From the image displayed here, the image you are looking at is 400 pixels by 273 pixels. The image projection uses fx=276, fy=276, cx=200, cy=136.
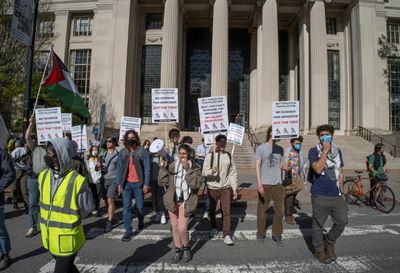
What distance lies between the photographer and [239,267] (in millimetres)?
4078

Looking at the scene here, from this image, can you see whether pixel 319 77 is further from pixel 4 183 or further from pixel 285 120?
pixel 4 183

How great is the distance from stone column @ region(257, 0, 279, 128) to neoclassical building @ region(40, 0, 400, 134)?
9 cm

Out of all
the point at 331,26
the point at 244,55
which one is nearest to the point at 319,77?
the point at 331,26

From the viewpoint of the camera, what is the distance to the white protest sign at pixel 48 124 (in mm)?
8195

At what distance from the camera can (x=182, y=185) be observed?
171 inches

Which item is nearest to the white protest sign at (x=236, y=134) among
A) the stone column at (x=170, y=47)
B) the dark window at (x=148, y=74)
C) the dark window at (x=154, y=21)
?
the stone column at (x=170, y=47)

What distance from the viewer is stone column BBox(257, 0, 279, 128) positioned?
23703 mm

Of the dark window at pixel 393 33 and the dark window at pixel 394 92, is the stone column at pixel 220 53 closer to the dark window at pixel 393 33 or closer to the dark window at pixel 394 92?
the dark window at pixel 394 92

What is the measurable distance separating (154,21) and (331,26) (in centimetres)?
1856

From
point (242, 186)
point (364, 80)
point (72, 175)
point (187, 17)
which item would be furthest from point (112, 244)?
point (187, 17)

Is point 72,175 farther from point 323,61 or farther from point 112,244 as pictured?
point 323,61

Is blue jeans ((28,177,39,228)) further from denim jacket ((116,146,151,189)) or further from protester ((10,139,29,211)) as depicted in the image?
protester ((10,139,29,211))

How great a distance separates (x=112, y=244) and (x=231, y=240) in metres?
2.19

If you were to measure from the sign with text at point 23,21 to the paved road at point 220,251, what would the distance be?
17.1ft
